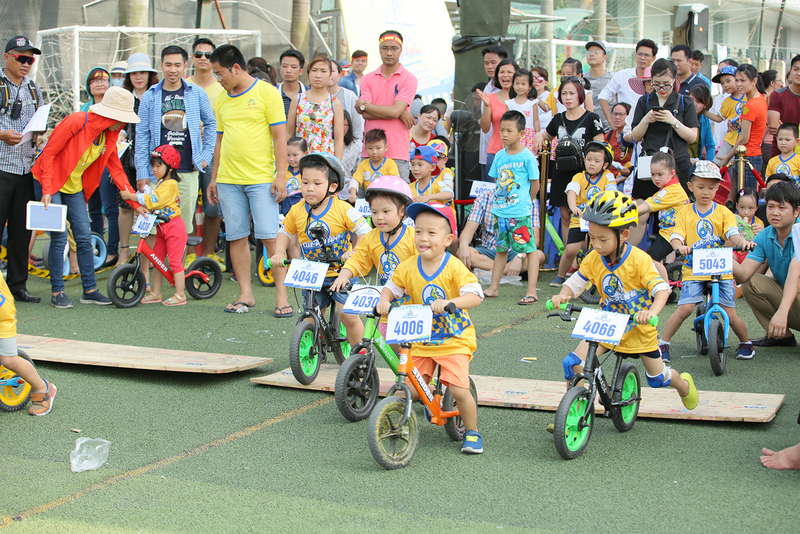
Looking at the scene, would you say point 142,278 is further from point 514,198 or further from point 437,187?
point 514,198

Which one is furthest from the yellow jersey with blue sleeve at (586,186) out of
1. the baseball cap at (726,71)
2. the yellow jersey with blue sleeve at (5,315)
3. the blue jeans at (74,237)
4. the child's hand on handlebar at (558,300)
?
the yellow jersey with blue sleeve at (5,315)

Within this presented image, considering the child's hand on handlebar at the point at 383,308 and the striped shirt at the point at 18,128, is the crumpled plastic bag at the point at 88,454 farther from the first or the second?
the striped shirt at the point at 18,128

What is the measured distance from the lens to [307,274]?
538 centimetres

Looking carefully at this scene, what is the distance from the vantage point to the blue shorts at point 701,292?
5.76 metres

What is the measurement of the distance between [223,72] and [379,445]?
4.32 metres

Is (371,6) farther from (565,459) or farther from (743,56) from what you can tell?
(743,56)

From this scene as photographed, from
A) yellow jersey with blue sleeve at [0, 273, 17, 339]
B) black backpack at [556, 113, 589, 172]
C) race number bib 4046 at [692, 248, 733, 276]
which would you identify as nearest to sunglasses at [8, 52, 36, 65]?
yellow jersey with blue sleeve at [0, 273, 17, 339]

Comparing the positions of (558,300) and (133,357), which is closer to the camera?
(558,300)

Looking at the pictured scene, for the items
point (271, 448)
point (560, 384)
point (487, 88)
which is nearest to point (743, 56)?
point (487, 88)

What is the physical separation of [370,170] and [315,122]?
80 cm

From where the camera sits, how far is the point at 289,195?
8609 mm

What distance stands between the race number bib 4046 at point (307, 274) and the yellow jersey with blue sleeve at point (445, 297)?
1.20 metres

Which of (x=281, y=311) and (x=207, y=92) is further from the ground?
(x=207, y=92)

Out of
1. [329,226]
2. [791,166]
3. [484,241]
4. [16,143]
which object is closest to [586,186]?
[484,241]
